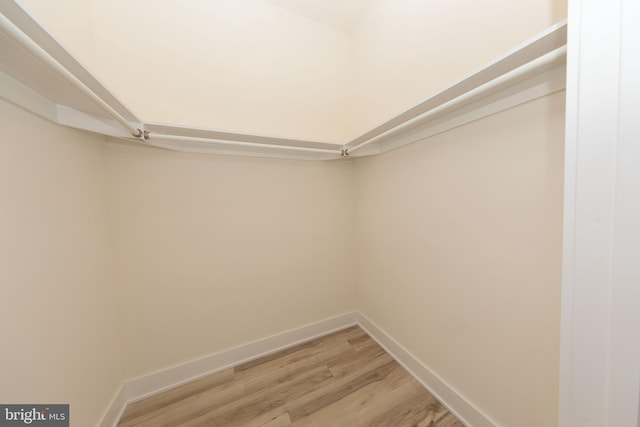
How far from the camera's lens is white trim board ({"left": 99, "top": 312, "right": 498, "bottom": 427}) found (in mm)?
1017

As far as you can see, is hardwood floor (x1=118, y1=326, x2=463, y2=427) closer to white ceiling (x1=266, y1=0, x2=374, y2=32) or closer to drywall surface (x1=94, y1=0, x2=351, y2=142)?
drywall surface (x1=94, y1=0, x2=351, y2=142)

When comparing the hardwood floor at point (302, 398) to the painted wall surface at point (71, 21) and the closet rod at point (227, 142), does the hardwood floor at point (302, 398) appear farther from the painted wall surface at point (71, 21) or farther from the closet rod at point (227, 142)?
the painted wall surface at point (71, 21)

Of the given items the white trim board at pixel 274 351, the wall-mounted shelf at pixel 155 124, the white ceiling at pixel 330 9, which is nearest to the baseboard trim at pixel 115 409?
the white trim board at pixel 274 351

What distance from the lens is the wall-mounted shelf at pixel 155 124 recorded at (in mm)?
522

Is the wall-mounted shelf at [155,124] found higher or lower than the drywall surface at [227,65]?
lower

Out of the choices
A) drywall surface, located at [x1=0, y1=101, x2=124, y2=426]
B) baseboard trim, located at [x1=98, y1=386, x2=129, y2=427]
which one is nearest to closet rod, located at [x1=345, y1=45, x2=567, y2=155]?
drywall surface, located at [x1=0, y1=101, x2=124, y2=426]

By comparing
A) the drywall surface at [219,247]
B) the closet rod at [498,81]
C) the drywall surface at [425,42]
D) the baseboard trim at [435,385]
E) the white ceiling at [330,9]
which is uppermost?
the white ceiling at [330,9]

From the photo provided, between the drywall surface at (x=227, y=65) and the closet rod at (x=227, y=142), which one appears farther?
the drywall surface at (x=227, y=65)

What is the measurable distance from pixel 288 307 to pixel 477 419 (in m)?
1.21

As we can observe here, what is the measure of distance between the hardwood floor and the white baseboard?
0.04 meters

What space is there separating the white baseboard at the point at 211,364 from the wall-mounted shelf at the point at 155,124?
54.2 inches

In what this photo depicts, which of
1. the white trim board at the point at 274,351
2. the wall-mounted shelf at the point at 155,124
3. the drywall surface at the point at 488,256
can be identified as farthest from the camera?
the white trim board at the point at 274,351

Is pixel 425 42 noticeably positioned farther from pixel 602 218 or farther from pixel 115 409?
pixel 115 409

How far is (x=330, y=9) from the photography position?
1.54 m
